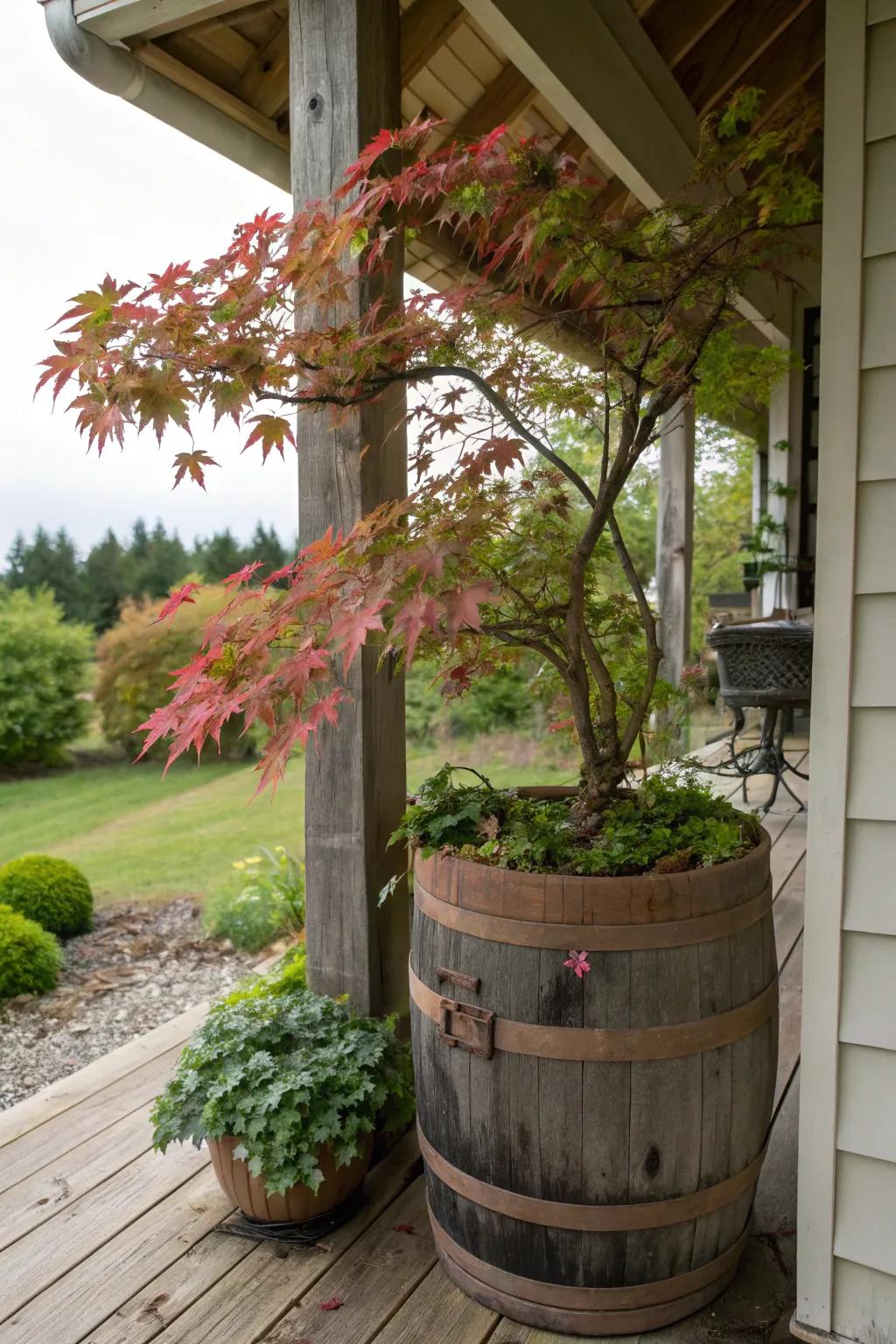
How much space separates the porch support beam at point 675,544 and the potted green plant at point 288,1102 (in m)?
3.08

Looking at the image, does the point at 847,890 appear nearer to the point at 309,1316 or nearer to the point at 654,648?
the point at 654,648

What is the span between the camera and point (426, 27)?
2.66 m

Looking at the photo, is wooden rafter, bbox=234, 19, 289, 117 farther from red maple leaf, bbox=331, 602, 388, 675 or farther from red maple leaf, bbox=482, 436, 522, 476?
red maple leaf, bbox=331, 602, 388, 675

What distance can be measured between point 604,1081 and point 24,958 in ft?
9.44

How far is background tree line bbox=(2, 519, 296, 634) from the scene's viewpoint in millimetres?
9891

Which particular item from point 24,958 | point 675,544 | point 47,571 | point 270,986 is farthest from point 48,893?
point 47,571

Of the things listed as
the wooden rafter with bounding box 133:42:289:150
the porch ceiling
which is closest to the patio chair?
the porch ceiling

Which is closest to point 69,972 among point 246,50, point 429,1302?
point 429,1302

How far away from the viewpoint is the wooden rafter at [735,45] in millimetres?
3588

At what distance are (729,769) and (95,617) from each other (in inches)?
296

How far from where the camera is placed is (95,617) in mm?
9953

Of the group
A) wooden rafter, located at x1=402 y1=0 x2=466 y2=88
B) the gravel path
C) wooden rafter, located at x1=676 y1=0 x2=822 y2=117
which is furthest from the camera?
wooden rafter, located at x1=676 y1=0 x2=822 y2=117

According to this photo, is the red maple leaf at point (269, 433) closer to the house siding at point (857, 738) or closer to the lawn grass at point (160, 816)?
the house siding at point (857, 738)

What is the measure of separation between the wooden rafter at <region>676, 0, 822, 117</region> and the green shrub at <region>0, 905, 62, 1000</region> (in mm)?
4160
